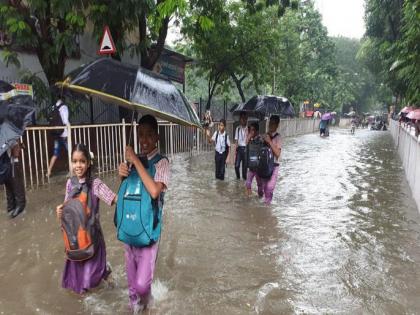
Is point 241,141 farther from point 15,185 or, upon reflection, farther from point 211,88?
point 211,88

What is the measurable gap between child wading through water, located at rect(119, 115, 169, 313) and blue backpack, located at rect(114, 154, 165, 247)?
47 mm

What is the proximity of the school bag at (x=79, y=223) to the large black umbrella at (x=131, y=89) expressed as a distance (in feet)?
3.25

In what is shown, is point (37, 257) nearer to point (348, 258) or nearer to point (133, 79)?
point (133, 79)

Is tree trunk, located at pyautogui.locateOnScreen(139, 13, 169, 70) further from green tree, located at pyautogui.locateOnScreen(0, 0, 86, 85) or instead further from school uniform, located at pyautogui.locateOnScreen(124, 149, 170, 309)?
school uniform, located at pyautogui.locateOnScreen(124, 149, 170, 309)

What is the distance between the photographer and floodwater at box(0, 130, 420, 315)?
3.82 metres

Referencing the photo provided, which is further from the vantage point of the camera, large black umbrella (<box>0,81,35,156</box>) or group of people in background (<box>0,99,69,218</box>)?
group of people in background (<box>0,99,69,218</box>)

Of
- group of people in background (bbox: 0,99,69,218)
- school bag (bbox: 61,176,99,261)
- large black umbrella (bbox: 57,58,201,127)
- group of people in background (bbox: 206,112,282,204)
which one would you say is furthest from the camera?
group of people in background (bbox: 206,112,282,204)

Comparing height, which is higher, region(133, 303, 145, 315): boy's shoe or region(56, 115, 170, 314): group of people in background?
region(56, 115, 170, 314): group of people in background

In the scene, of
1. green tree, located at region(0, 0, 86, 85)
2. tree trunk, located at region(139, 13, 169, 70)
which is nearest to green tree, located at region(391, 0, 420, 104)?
tree trunk, located at region(139, 13, 169, 70)

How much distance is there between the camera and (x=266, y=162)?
6805 mm

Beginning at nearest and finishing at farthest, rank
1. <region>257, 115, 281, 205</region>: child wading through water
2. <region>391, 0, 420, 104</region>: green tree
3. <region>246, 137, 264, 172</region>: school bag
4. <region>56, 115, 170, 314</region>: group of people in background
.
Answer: <region>56, 115, 170, 314</region>: group of people in background, <region>257, 115, 281, 205</region>: child wading through water, <region>246, 137, 264, 172</region>: school bag, <region>391, 0, 420, 104</region>: green tree

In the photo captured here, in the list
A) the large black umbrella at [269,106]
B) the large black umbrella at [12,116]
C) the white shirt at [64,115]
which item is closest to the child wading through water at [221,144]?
the large black umbrella at [269,106]

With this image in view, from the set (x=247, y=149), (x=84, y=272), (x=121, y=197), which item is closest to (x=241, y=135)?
(x=247, y=149)

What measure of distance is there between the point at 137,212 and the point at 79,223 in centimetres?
66
